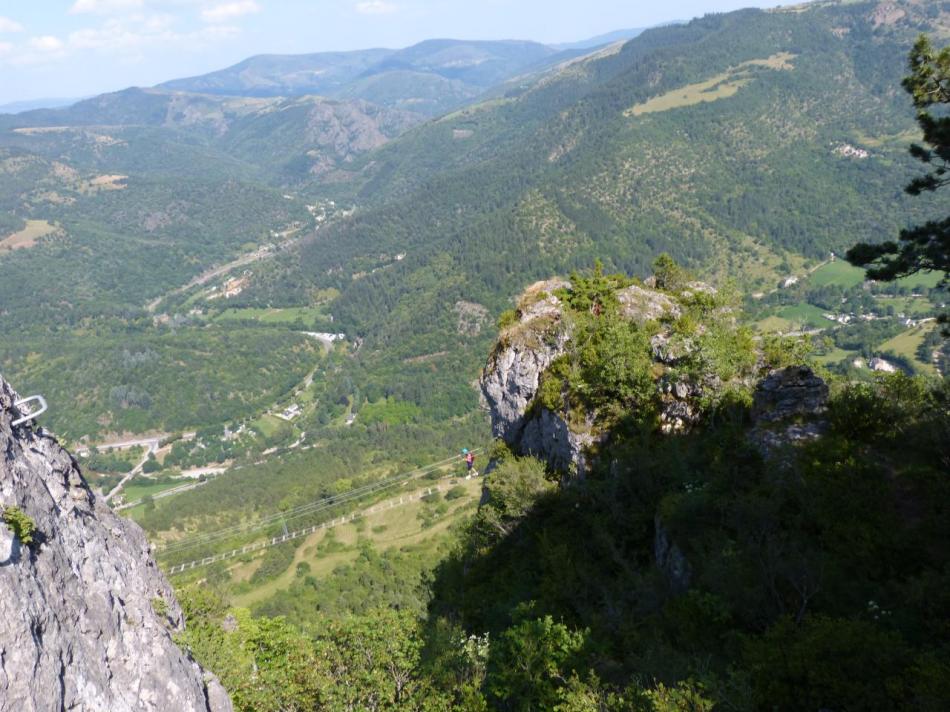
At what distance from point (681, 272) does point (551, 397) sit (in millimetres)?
17633

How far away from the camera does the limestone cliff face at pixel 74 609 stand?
50.5 feet

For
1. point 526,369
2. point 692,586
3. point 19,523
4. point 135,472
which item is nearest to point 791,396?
point 692,586

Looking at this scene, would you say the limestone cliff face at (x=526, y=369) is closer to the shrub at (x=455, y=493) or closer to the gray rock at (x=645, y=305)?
the gray rock at (x=645, y=305)

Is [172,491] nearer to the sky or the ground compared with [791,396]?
nearer to the ground

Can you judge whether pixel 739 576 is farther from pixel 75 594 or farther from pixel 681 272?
pixel 681 272

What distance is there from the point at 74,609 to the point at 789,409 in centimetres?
2786

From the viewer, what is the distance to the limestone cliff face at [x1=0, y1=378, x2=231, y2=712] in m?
15.4

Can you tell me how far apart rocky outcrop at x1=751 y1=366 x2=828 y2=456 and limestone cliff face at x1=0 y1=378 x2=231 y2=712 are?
2379 cm

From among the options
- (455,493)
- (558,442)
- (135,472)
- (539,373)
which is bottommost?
(135,472)

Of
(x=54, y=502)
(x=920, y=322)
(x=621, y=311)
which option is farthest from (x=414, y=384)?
(x=54, y=502)

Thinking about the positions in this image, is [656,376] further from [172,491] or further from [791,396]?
[172,491]

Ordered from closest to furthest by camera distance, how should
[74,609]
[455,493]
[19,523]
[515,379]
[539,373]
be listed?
1. [19,523]
2. [74,609]
3. [539,373]
4. [515,379]
5. [455,493]

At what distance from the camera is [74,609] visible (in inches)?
719

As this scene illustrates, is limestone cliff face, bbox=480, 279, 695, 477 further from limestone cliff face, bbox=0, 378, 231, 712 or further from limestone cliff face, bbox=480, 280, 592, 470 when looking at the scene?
limestone cliff face, bbox=0, 378, 231, 712
